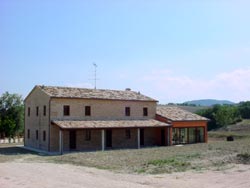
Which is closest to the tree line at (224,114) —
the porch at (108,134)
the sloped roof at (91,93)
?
the porch at (108,134)

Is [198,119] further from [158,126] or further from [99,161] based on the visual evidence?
[99,161]

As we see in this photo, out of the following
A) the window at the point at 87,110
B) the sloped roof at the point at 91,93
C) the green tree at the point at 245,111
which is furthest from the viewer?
the green tree at the point at 245,111

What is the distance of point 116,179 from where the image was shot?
655 inches

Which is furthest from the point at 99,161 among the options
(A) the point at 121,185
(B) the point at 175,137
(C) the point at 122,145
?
(B) the point at 175,137

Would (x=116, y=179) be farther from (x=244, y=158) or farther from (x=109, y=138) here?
(x=109, y=138)

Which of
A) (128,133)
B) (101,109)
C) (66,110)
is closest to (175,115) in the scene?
(128,133)

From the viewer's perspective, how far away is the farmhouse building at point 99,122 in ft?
113

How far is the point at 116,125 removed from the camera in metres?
35.9

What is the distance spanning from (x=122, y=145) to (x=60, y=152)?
792 centimetres

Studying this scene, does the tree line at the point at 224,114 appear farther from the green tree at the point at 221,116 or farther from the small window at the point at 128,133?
the small window at the point at 128,133

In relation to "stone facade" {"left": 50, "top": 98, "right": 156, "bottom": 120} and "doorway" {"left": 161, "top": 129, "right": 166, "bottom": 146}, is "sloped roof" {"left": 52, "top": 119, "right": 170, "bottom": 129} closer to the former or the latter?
"stone facade" {"left": 50, "top": 98, "right": 156, "bottom": 120}

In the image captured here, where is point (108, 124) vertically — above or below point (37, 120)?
below

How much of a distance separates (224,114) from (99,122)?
45201 mm

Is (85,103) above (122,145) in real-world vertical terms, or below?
above
